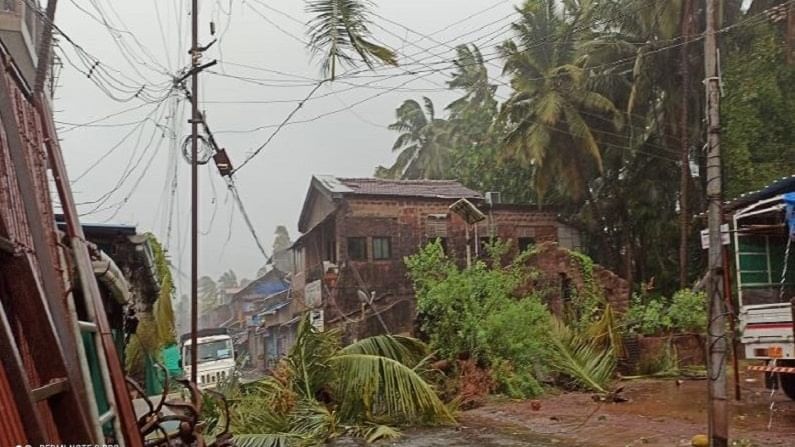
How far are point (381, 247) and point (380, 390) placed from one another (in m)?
14.4

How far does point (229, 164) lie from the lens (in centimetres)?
1383

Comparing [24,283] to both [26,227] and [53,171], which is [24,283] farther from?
[53,171]

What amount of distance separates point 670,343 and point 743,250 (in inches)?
189

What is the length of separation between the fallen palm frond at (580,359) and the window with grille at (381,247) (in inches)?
433

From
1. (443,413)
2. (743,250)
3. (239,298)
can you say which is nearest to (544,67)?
(743,250)

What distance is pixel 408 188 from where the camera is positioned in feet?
89.9

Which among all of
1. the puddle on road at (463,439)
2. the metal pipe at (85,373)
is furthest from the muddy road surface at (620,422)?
the metal pipe at (85,373)

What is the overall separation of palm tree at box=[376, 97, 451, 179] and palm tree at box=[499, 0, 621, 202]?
13806mm

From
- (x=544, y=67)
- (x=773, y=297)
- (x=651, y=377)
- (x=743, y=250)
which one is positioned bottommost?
(x=651, y=377)

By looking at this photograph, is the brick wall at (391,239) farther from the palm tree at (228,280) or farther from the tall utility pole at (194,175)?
the palm tree at (228,280)

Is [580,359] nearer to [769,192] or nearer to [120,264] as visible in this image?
[769,192]

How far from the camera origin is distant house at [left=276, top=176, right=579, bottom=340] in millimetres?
24688

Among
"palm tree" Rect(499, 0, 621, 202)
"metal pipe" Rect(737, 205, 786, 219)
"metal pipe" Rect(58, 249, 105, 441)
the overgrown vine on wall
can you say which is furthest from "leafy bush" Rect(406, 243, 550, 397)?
"palm tree" Rect(499, 0, 621, 202)

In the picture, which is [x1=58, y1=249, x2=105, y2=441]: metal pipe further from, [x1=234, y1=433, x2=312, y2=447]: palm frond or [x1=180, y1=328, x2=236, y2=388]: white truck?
[x1=180, y1=328, x2=236, y2=388]: white truck
